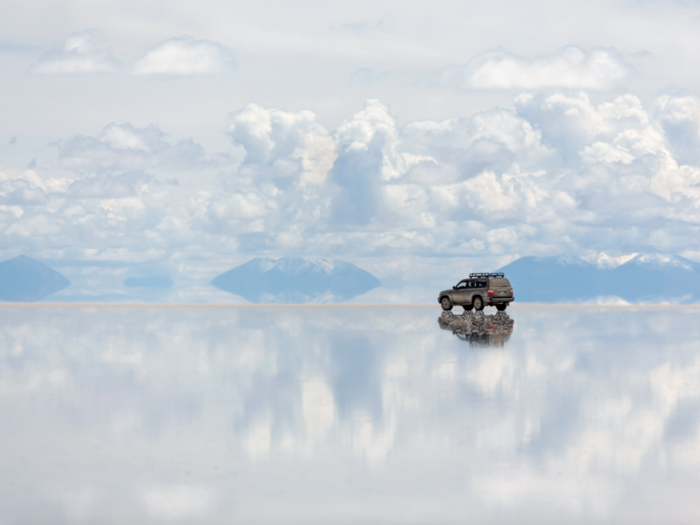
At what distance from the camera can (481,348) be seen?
32.7 meters

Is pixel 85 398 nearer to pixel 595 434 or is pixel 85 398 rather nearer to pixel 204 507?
pixel 204 507

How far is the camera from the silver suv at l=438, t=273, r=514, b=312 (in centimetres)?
5156

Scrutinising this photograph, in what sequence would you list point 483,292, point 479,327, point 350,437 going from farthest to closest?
point 483,292 → point 479,327 → point 350,437

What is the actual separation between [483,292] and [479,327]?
669cm

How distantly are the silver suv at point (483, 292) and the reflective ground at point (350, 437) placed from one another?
68.0 ft

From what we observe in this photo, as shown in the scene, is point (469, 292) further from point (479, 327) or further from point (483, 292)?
point (479, 327)

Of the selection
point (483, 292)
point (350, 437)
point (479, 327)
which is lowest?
point (350, 437)

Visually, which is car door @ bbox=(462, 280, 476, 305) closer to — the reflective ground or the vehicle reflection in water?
the vehicle reflection in water

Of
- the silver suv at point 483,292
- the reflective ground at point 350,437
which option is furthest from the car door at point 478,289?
the reflective ground at point 350,437

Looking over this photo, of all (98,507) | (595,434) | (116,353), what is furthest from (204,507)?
(116,353)

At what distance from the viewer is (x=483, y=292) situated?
52.1 meters

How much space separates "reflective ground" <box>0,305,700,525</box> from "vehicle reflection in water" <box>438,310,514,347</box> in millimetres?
6993

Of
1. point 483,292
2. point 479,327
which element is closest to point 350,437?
point 479,327

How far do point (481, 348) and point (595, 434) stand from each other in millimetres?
17391
